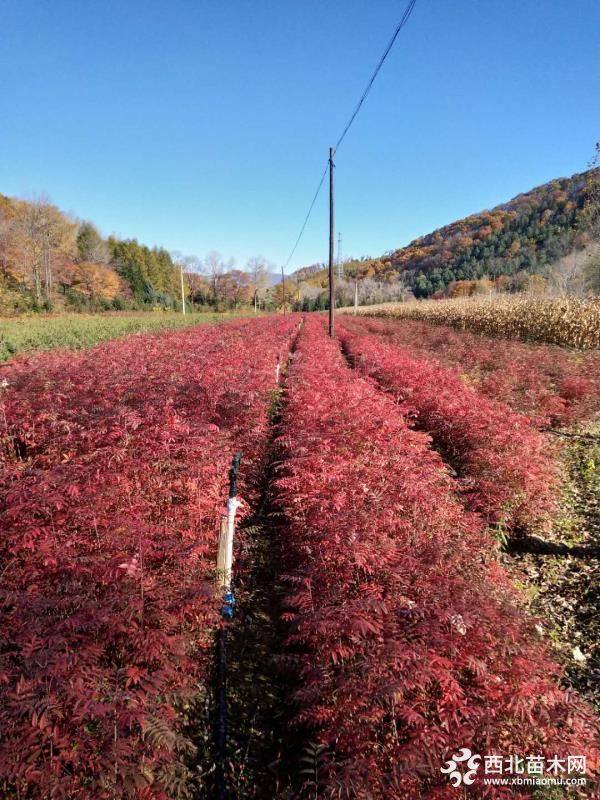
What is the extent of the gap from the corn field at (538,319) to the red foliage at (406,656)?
52.3 feet

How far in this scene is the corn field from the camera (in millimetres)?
15930

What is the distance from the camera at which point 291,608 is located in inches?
151

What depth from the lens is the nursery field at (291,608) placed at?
2.04 m

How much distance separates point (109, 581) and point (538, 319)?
20116 millimetres

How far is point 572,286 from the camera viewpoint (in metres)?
38.1

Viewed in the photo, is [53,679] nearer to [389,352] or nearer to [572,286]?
[389,352]

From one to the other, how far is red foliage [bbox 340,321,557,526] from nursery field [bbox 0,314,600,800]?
0.04m

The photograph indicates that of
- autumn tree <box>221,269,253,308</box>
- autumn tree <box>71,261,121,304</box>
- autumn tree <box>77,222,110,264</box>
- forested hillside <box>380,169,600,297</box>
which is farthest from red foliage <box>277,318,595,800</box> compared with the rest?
autumn tree <box>221,269,253,308</box>

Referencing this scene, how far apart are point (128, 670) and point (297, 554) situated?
1.80 metres

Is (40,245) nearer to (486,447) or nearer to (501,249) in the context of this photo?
(486,447)

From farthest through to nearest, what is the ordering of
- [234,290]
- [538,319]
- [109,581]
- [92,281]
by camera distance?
[234,290] < [92,281] < [538,319] < [109,581]

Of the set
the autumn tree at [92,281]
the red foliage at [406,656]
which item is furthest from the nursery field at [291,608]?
the autumn tree at [92,281]

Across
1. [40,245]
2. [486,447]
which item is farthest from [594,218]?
[40,245]

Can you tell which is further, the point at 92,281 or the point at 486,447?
the point at 92,281
